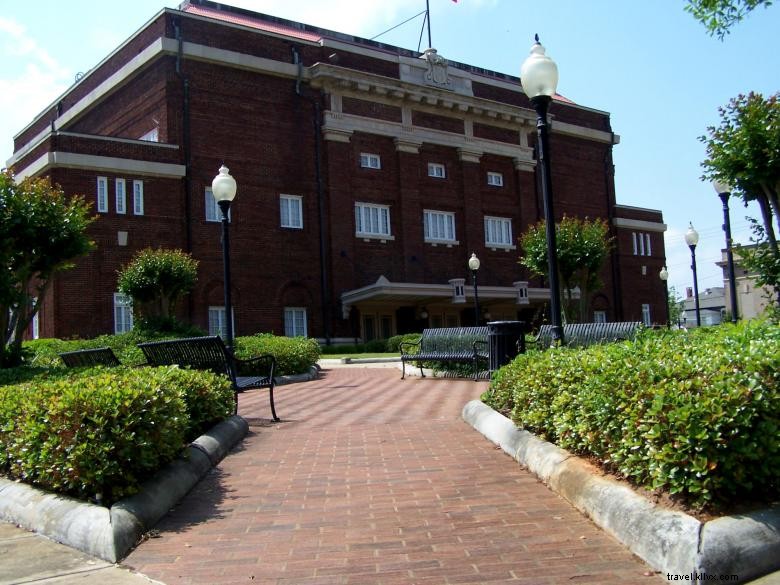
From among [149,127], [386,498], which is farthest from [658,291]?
[386,498]

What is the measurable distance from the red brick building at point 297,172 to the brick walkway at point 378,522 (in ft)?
61.0

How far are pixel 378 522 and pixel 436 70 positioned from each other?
34539mm

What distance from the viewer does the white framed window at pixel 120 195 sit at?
2742 cm

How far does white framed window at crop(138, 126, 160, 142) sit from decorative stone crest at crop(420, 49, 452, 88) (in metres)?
13.7

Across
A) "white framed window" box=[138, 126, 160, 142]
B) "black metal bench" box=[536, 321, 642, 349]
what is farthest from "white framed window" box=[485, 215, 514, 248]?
"black metal bench" box=[536, 321, 642, 349]

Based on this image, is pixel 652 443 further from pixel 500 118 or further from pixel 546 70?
pixel 500 118

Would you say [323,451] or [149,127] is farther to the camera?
[149,127]

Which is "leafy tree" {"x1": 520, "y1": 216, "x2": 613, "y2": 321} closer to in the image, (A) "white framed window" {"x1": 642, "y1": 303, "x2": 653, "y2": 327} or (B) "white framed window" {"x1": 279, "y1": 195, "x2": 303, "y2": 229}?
(B) "white framed window" {"x1": 279, "y1": 195, "x2": 303, "y2": 229}

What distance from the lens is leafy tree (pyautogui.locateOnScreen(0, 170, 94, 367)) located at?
11734 millimetres

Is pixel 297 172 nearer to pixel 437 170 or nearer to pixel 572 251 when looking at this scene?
pixel 437 170

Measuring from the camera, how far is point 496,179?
39.7 m

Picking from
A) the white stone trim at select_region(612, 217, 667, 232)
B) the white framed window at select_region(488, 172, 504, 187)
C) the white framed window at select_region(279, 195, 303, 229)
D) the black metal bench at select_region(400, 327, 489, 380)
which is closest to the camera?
the black metal bench at select_region(400, 327, 489, 380)

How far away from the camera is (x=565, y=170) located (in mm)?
43188

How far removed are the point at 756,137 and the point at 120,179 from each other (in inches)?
906
